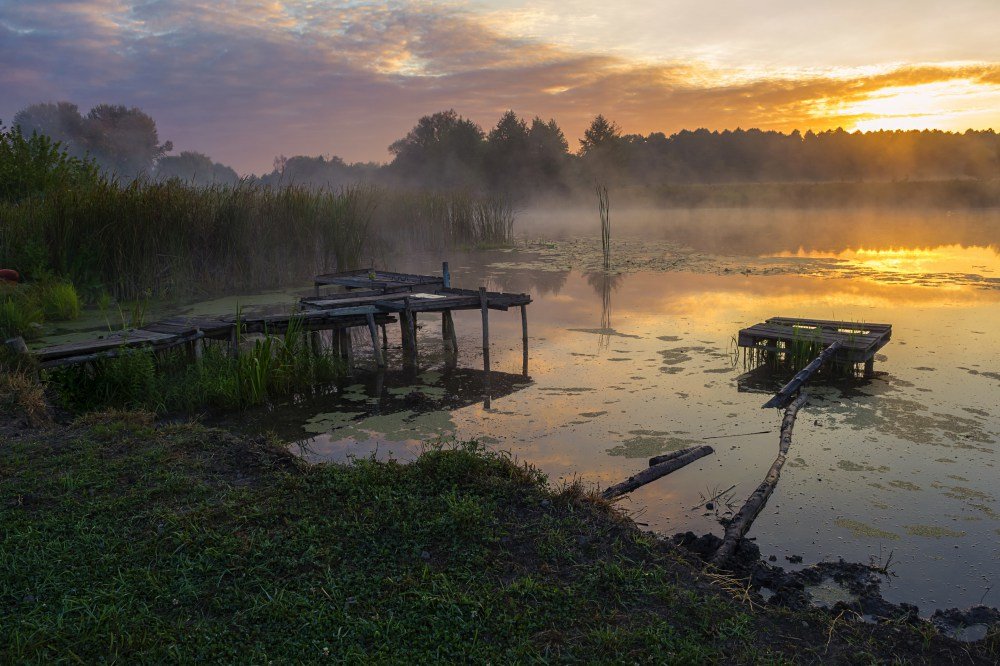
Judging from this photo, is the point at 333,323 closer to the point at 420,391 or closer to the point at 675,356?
→ the point at 420,391

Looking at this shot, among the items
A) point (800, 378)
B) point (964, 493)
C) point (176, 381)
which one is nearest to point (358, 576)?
point (964, 493)

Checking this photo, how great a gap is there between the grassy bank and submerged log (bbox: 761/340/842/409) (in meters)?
3.37

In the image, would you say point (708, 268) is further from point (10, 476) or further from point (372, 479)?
point (10, 476)

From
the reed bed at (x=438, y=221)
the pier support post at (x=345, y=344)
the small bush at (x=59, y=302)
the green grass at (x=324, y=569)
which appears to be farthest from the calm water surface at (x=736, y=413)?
the reed bed at (x=438, y=221)

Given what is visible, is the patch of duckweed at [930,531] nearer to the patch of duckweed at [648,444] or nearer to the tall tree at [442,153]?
the patch of duckweed at [648,444]

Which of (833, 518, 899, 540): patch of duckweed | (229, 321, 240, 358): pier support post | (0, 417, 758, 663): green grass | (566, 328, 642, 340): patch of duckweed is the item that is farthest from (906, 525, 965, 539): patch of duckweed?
(229, 321, 240, 358): pier support post

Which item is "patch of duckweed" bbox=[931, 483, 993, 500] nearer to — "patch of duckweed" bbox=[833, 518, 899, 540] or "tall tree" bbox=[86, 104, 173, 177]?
"patch of duckweed" bbox=[833, 518, 899, 540]

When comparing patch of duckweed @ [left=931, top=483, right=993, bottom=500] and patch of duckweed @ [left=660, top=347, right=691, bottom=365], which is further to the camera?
Answer: patch of duckweed @ [left=660, top=347, right=691, bottom=365]

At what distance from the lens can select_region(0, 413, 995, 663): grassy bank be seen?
108 inches

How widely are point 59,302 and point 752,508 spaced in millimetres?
9735

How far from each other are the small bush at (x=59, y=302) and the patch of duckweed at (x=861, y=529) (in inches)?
399

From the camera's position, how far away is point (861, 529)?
4320 mm

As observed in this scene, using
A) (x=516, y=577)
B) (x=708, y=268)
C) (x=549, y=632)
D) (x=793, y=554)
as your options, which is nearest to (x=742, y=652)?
(x=549, y=632)

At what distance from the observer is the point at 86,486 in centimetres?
412
